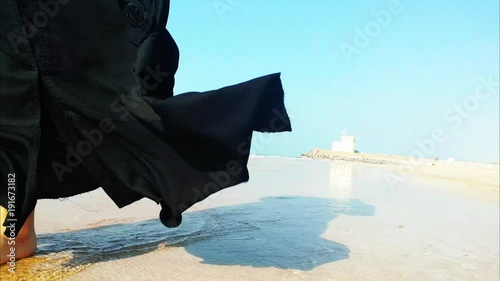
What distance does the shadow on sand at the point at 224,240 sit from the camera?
2.20 m

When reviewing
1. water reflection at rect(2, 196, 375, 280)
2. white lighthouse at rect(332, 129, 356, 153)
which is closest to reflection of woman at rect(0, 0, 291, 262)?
water reflection at rect(2, 196, 375, 280)

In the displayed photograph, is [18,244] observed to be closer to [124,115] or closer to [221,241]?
[124,115]

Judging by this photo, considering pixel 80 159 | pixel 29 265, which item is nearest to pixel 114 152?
pixel 80 159

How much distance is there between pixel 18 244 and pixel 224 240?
1166 millimetres

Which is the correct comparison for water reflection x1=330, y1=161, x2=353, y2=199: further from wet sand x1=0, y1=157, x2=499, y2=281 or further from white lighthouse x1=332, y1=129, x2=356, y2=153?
white lighthouse x1=332, y1=129, x2=356, y2=153

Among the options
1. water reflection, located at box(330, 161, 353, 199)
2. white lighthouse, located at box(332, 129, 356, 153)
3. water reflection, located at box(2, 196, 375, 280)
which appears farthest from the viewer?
white lighthouse, located at box(332, 129, 356, 153)

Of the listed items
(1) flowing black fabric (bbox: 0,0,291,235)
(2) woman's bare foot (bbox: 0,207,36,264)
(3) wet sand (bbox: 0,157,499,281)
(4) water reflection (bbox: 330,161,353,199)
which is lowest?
(3) wet sand (bbox: 0,157,499,281)

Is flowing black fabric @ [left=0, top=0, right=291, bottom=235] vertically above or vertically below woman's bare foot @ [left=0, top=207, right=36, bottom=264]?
above

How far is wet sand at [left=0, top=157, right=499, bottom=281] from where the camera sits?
1.99m

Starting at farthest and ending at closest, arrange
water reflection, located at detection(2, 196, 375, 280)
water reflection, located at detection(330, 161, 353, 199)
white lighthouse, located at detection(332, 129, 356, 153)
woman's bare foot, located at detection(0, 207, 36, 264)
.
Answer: white lighthouse, located at detection(332, 129, 356, 153), water reflection, located at detection(330, 161, 353, 199), water reflection, located at detection(2, 196, 375, 280), woman's bare foot, located at detection(0, 207, 36, 264)

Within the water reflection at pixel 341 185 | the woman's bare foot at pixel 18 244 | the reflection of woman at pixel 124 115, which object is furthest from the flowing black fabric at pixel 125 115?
the water reflection at pixel 341 185

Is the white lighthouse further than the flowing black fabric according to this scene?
Yes

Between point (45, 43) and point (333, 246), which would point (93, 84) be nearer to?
point (45, 43)

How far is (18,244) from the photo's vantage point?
1.98 m
